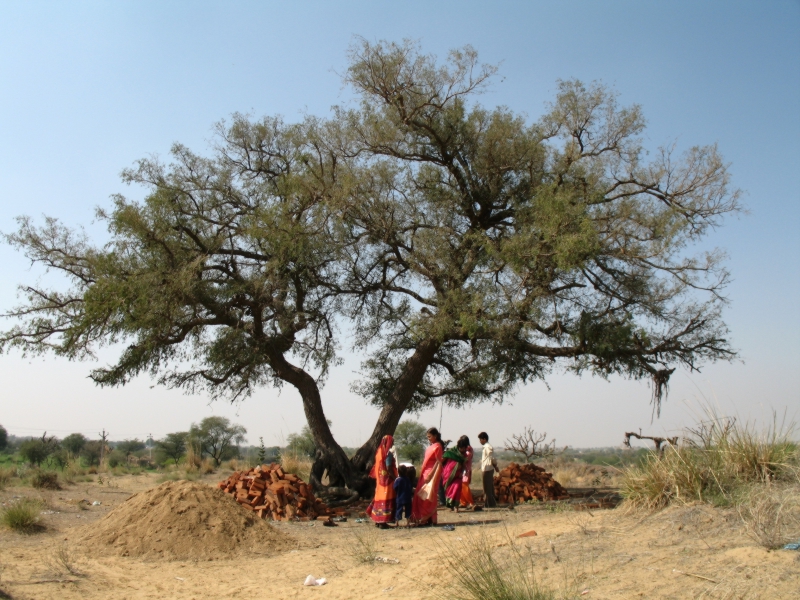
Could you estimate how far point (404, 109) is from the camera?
15.1 m

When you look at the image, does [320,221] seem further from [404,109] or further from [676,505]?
[676,505]

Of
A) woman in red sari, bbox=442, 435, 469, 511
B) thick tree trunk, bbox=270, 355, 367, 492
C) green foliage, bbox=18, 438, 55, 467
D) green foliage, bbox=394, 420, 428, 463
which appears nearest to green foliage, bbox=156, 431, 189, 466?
green foliage, bbox=18, 438, 55, 467

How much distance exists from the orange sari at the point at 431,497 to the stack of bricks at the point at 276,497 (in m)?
2.10

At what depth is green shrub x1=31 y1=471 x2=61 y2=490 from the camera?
55.3 ft

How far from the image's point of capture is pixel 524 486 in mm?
14891

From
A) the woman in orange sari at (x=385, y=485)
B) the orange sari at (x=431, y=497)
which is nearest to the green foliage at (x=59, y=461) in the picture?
the woman in orange sari at (x=385, y=485)

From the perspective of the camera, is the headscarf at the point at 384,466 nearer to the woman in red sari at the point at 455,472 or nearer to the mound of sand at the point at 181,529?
the mound of sand at the point at 181,529

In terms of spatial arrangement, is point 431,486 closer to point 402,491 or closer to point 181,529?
point 402,491

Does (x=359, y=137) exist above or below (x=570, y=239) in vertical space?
above

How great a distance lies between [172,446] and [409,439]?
1785 centimetres

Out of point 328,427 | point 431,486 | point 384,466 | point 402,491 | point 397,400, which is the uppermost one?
point 397,400

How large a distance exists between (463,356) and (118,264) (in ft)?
29.1

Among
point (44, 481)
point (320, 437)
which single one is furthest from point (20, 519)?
point (44, 481)

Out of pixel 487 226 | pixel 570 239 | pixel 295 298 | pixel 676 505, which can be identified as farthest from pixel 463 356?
pixel 676 505
